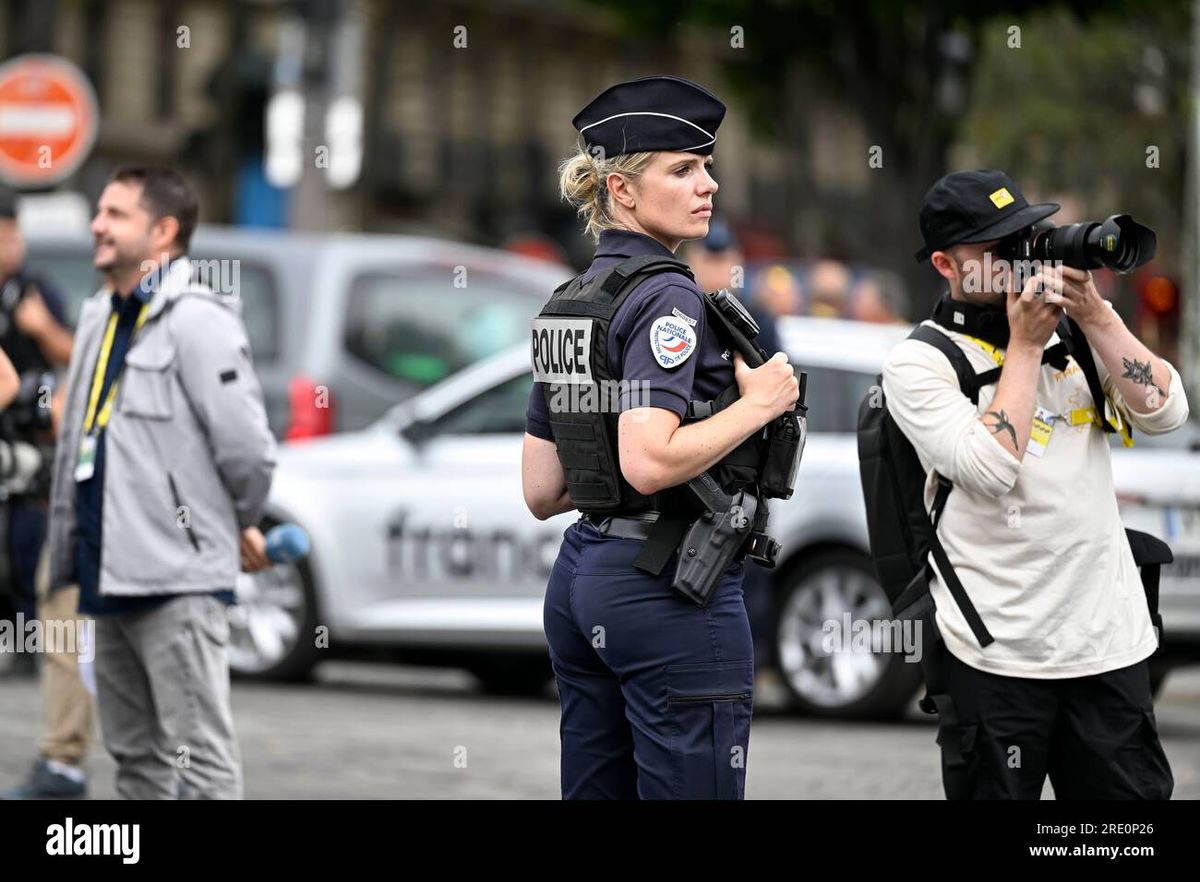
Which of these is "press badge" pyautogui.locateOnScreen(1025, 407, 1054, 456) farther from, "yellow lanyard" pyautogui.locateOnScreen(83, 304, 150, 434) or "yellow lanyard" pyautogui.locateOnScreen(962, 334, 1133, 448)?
"yellow lanyard" pyautogui.locateOnScreen(83, 304, 150, 434)

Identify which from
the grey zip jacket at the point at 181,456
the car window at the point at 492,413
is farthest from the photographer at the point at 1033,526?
the car window at the point at 492,413

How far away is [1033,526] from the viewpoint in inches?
182

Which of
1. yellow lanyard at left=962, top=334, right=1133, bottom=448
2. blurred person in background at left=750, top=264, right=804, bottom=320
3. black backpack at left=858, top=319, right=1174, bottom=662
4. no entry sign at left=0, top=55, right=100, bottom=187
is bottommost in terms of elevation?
black backpack at left=858, top=319, right=1174, bottom=662

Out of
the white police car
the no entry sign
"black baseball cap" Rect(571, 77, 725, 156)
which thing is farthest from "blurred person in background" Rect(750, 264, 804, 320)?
the no entry sign

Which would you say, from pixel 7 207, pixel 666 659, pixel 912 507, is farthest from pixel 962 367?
pixel 7 207

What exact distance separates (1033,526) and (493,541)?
18.2 feet

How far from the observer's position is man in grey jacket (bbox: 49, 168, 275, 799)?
5684 millimetres

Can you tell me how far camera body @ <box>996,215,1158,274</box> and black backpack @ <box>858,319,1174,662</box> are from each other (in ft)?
0.69

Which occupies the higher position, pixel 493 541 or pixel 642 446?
pixel 642 446

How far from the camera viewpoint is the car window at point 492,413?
10.2 meters

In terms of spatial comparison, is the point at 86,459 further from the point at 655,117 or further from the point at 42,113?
the point at 42,113

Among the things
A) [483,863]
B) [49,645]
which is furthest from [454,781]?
[483,863]

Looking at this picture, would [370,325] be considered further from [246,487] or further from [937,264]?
[937,264]

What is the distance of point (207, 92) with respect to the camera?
84.5 ft
